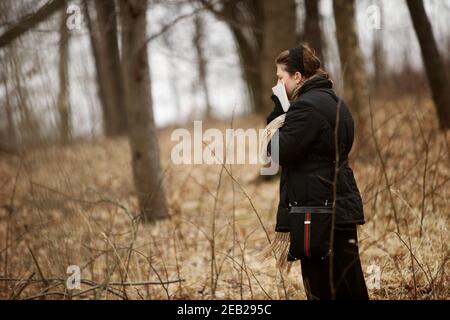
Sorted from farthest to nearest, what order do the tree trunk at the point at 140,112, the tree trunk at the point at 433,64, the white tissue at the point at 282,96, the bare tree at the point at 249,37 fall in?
the bare tree at the point at 249,37
the tree trunk at the point at 433,64
the tree trunk at the point at 140,112
the white tissue at the point at 282,96

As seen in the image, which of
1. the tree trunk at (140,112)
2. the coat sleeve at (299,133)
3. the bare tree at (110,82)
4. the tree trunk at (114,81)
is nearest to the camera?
the coat sleeve at (299,133)

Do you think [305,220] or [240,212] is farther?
[240,212]

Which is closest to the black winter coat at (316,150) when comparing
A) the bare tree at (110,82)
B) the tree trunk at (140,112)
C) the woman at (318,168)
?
the woman at (318,168)

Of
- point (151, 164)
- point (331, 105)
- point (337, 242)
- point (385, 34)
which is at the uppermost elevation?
point (385, 34)

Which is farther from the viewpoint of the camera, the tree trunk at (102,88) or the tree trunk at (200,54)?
the tree trunk at (200,54)

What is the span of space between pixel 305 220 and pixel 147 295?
1.69 m

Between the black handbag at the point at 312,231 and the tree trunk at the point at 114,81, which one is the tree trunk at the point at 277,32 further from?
the tree trunk at the point at 114,81

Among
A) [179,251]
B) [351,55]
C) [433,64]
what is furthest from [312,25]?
[179,251]

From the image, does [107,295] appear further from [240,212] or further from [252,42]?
[252,42]

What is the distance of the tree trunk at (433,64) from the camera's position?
6.93 m

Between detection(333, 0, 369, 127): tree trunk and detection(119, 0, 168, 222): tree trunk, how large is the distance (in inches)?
127

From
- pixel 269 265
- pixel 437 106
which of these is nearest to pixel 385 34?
pixel 437 106

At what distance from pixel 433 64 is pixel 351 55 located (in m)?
1.23

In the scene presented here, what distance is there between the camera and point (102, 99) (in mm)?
15758
